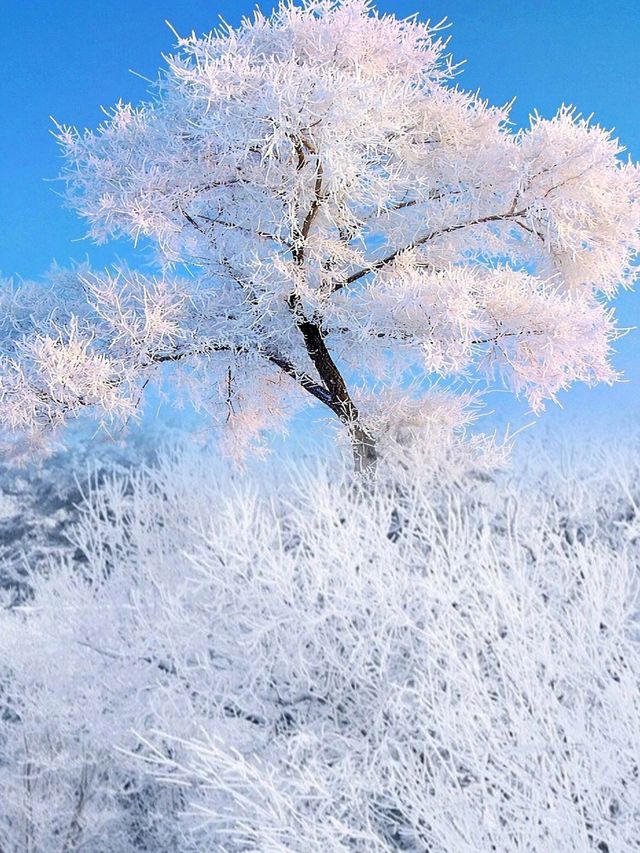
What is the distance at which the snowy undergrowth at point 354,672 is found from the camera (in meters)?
5.53

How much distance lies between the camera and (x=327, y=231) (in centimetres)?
1162

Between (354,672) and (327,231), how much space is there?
6334mm

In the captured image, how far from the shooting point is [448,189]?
1188cm

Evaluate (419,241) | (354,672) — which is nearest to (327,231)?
(419,241)

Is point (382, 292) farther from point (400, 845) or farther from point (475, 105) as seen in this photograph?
point (400, 845)

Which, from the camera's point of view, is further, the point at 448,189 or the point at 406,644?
the point at 448,189

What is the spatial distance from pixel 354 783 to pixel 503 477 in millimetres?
3490

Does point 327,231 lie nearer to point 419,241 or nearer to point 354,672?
point 419,241

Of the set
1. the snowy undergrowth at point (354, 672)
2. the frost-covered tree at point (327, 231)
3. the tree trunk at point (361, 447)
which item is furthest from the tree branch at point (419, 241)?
the snowy undergrowth at point (354, 672)

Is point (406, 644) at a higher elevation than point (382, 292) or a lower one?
lower

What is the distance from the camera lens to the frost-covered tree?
387 inches

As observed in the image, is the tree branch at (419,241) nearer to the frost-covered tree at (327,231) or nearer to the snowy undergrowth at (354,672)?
the frost-covered tree at (327,231)

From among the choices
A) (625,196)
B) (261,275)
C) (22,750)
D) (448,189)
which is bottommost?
(22,750)

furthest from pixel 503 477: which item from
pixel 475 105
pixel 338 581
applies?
pixel 475 105
